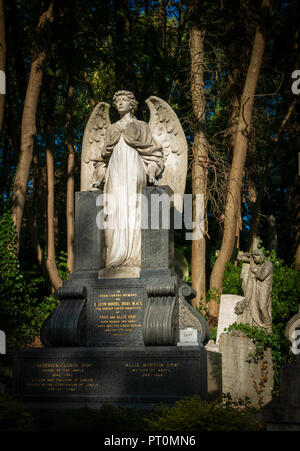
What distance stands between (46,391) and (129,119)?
493 cm

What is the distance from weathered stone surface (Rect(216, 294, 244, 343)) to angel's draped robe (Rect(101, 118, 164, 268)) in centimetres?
430

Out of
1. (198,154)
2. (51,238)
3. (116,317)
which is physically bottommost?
(116,317)

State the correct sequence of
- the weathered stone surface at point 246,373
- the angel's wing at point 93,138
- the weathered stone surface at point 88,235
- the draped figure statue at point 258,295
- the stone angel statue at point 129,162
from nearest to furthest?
the weathered stone surface at point 88,235 < the stone angel statue at point 129,162 < the weathered stone surface at point 246,373 < the angel's wing at point 93,138 < the draped figure statue at point 258,295

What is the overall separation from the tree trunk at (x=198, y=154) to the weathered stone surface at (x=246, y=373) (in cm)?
419

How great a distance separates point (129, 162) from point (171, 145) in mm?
1025

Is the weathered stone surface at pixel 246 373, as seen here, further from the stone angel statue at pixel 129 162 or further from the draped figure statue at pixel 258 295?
the stone angel statue at pixel 129 162

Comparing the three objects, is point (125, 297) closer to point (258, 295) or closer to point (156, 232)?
point (156, 232)

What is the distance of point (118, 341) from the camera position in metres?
8.71

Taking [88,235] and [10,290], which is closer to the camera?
[88,235]

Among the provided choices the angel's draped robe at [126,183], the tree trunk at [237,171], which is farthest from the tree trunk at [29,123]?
the tree trunk at [237,171]

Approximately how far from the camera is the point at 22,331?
1357 cm

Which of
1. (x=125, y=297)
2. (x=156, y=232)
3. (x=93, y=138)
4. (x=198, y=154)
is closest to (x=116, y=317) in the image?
(x=125, y=297)

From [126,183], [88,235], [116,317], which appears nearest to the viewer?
[116,317]

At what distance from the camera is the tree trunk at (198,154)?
14789 millimetres
